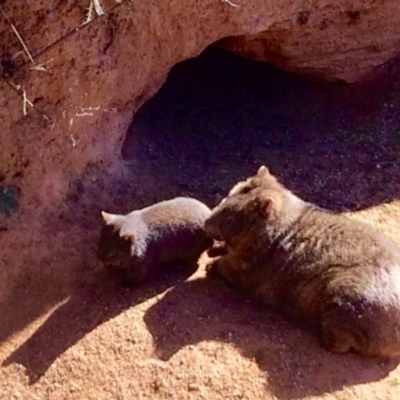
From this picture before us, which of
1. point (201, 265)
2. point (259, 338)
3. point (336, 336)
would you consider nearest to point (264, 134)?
point (201, 265)

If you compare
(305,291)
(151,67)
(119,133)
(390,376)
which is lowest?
(390,376)

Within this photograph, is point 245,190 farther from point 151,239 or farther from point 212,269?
point 151,239

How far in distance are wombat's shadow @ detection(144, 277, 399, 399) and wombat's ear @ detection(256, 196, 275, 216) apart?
61 cm

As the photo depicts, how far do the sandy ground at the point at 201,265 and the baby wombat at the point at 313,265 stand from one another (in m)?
0.14

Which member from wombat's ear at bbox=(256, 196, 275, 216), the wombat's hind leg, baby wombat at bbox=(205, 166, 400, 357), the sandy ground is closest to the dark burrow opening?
the sandy ground

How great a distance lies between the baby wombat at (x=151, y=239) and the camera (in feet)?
18.0

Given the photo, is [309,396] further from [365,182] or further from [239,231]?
[365,182]

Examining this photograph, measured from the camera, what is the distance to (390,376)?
488cm

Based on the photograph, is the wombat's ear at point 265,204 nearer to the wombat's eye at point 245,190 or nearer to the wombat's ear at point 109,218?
the wombat's eye at point 245,190

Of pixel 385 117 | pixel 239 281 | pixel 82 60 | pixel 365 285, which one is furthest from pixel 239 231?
pixel 385 117

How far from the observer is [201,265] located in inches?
229

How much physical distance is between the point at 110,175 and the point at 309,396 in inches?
99.7

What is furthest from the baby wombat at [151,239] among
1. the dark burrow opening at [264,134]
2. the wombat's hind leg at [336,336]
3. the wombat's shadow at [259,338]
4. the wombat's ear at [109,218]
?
the wombat's hind leg at [336,336]

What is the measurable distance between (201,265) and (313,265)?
0.99m
